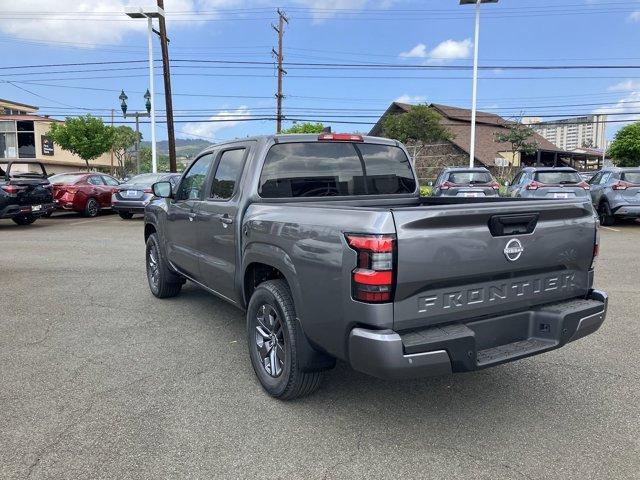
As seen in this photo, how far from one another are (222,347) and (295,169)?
1768 mm

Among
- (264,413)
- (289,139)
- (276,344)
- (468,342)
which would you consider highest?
(289,139)

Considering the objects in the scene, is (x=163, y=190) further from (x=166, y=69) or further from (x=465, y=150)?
(x=465, y=150)

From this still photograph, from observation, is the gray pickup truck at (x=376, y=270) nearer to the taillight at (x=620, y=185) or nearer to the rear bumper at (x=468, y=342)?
the rear bumper at (x=468, y=342)

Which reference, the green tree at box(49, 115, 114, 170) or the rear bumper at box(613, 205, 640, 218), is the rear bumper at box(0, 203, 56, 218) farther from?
the green tree at box(49, 115, 114, 170)

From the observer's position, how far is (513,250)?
304 centimetres

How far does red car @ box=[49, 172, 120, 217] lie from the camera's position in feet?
55.4

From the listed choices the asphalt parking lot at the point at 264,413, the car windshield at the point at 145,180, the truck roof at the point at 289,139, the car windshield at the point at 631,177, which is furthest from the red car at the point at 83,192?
the car windshield at the point at 631,177

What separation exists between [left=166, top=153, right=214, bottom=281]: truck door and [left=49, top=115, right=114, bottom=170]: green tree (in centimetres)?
4052

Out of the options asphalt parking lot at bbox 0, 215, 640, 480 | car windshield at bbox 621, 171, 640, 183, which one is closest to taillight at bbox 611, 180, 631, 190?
car windshield at bbox 621, 171, 640, 183

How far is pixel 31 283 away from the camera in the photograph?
7398 millimetres

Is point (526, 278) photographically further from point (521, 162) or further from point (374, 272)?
point (521, 162)

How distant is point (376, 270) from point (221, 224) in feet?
6.77

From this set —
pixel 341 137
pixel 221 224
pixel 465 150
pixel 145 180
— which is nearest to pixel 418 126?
pixel 465 150

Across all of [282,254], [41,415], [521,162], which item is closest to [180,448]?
[41,415]
